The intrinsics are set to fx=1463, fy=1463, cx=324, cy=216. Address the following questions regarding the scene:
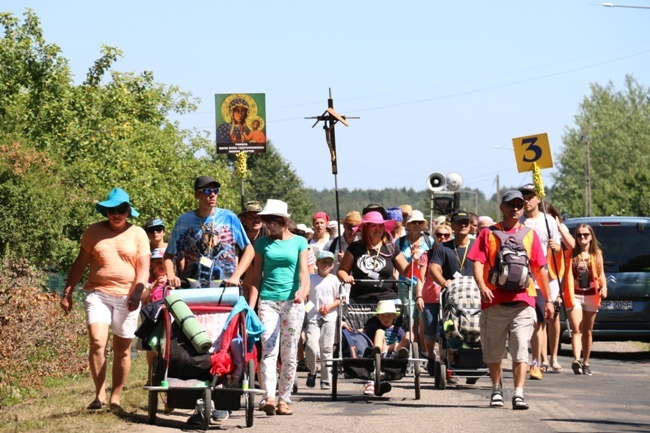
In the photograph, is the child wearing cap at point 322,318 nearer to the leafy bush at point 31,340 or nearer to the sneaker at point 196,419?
the leafy bush at point 31,340

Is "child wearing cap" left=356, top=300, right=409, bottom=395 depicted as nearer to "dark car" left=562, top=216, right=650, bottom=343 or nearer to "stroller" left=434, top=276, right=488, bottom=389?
"stroller" left=434, top=276, right=488, bottom=389

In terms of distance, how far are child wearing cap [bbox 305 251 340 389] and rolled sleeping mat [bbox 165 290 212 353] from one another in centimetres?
431

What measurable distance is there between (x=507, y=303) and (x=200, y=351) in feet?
10.5

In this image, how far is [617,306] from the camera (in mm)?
22016

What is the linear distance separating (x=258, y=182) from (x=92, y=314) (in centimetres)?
11600

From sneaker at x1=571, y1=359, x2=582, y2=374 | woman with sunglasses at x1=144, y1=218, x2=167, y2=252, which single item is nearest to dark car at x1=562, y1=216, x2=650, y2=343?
sneaker at x1=571, y1=359, x2=582, y2=374

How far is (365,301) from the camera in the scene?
1506 centimetres

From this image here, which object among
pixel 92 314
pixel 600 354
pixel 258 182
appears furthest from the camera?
pixel 258 182

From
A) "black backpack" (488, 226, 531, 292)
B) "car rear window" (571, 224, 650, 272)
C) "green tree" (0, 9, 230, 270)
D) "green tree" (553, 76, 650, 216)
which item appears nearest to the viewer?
"black backpack" (488, 226, 531, 292)

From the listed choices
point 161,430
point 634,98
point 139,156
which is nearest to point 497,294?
point 161,430

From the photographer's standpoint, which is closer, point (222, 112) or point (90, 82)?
point (222, 112)

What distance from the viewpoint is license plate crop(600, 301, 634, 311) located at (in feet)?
72.0

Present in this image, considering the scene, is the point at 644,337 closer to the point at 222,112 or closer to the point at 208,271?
the point at 222,112

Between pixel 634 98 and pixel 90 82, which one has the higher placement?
pixel 634 98
